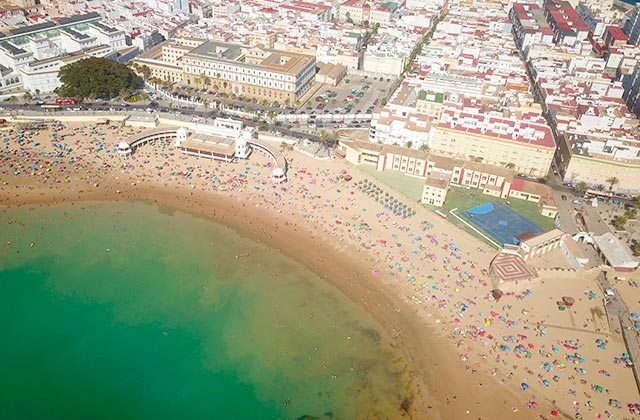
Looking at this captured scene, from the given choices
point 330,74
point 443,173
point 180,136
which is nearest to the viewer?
point 443,173

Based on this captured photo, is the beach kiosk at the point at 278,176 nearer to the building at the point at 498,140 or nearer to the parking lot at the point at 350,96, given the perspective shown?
the parking lot at the point at 350,96

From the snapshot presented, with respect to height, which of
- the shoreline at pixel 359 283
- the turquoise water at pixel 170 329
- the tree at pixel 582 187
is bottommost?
the turquoise water at pixel 170 329

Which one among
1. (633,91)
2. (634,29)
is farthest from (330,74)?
(634,29)

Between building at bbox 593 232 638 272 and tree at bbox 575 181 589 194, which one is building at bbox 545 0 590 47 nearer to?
tree at bbox 575 181 589 194

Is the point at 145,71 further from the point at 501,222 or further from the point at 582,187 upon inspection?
the point at 582,187

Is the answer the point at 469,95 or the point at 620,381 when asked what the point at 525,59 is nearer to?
the point at 469,95

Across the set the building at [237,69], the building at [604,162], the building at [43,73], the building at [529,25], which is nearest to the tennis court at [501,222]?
the building at [604,162]
